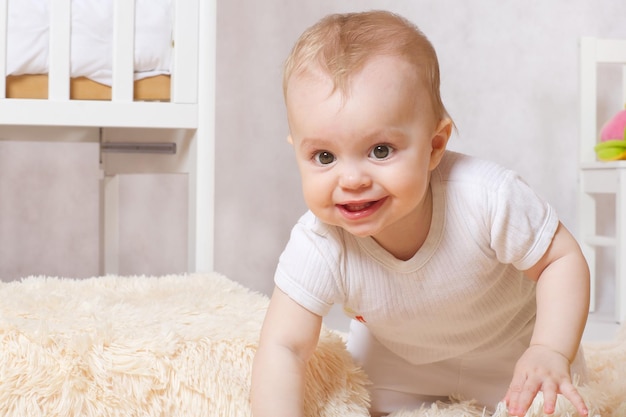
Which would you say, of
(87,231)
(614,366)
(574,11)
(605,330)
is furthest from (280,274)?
(574,11)

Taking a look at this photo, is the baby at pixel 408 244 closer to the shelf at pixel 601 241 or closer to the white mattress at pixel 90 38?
the white mattress at pixel 90 38

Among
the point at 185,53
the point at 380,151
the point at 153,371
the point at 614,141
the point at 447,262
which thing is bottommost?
the point at 153,371

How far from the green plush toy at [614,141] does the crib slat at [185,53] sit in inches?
46.8

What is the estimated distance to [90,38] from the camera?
58.4 inches

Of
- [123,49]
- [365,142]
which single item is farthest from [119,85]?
[365,142]

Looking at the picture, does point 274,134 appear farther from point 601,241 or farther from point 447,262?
point 447,262

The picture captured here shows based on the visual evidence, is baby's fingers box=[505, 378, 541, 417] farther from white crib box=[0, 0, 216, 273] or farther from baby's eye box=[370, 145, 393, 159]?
white crib box=[0, 0, 216, 273]

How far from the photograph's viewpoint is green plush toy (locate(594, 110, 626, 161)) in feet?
6.91

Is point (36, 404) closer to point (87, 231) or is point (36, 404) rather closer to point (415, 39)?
point (415, 39)

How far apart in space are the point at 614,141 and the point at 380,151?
5.20ft

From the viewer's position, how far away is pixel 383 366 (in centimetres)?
96

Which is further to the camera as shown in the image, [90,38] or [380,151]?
[90,38]

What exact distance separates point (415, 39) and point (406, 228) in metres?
0.19

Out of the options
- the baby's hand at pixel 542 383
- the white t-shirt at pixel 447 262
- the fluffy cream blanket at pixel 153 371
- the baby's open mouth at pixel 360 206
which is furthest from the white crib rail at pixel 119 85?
the baby's hand at pixel 542 383
